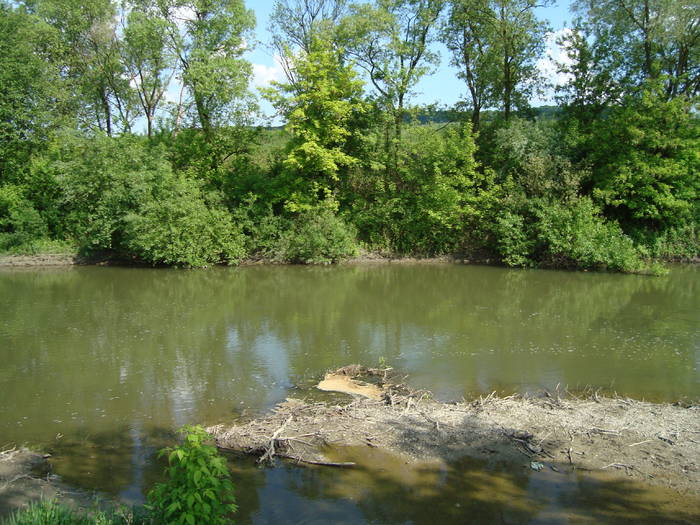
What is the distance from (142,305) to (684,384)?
44.5ft

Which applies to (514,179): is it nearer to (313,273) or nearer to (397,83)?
(397,83)

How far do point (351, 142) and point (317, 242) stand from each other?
6128 millimetres

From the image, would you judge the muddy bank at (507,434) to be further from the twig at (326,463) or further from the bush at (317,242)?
the bush at (317,242)

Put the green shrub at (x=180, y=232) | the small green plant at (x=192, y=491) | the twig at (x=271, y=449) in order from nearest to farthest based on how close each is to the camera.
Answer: the small green plant at (x=192, y=491), the twig at (x=271, y=449), the green shrub at (x=180, y=232)

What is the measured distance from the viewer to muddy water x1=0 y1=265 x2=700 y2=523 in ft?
20.9

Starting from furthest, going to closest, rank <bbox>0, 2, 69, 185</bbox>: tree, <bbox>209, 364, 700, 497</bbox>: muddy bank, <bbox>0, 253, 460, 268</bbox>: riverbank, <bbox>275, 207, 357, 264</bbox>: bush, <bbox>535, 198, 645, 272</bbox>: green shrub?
<bbox>0, 2, 69, 185</bbox>: tree < <bbox>275, 207, 357, 264</bbox>: bush < <bbox>0, 253, 460, 268</bbox>: riverbank < <bbox>535, 198, 645, 272</bbox>: green shrub < <bbox>209, 364, 700, 497</bbox>: muddy bank

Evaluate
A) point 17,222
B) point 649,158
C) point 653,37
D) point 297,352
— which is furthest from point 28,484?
point 653,37

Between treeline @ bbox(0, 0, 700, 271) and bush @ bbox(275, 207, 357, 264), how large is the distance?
3.9 inches

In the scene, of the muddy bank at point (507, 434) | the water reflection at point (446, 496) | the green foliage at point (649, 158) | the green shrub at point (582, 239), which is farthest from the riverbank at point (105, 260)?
the water reflection at point (446, 496)

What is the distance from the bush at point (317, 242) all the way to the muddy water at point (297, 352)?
116 inches

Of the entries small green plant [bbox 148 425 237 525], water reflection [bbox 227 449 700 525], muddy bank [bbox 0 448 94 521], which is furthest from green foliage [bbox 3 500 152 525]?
water reflection [bbox 227 449 700 525]

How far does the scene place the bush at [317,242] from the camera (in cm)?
2367

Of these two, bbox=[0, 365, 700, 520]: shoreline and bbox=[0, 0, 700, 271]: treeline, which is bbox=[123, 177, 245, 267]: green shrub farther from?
bbox=[0, 365, 700, 520]: shoreline

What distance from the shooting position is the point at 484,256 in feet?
81.9
